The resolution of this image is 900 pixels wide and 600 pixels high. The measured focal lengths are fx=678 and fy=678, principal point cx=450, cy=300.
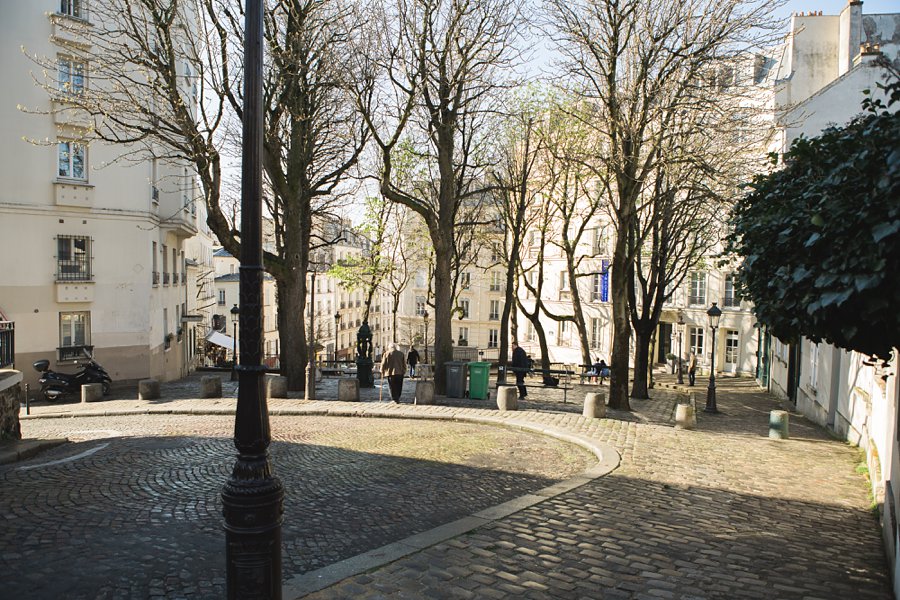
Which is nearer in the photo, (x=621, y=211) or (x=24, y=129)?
(x=621, y=211)

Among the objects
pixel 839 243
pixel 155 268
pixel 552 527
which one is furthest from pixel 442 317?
pixel 839 243

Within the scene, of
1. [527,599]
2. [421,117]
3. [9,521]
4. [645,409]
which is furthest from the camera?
[421,117]

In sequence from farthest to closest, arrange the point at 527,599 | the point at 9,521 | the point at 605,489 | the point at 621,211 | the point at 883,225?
the point at 621,211 → the point at 605,489 → the point at 9,521 → the point at 527,599 → the point at 883,225

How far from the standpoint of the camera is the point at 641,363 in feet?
71.1

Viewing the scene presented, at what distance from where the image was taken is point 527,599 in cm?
549

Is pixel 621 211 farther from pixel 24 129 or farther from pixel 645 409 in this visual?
pixel 24 129

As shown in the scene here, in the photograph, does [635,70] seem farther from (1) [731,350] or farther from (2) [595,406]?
(1) [731,350]

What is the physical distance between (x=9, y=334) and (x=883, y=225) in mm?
Result: 12770

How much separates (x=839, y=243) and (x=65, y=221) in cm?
2606

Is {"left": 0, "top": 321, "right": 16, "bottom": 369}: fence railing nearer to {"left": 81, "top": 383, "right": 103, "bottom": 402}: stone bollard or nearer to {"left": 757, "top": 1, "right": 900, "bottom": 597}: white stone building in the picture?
{"left": 81, "top": 383, "right": 103, "bottom": 402}: stone bollard

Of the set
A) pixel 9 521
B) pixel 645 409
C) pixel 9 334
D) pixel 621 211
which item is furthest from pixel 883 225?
pixel 645 409

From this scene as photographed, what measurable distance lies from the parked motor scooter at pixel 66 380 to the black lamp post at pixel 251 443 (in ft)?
62.8

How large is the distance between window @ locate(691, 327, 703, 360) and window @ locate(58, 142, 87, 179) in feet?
106

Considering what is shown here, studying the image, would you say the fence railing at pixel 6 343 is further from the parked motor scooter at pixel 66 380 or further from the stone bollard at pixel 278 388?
the parked motor scooter at pixel 66 380
